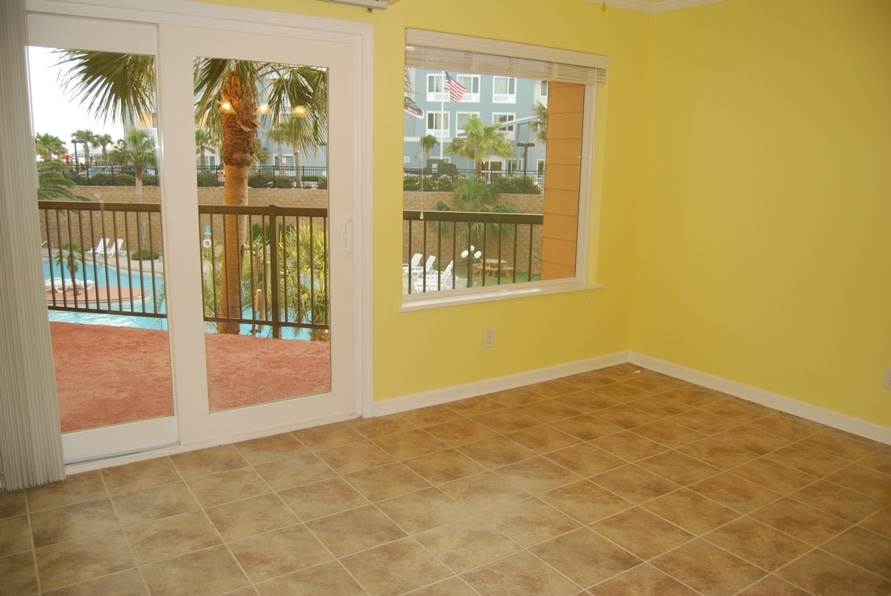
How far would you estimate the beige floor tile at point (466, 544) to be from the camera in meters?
2.31

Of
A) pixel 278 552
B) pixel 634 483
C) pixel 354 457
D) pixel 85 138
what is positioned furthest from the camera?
pixel 354 457

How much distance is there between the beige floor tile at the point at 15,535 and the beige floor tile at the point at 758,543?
8.20 feet

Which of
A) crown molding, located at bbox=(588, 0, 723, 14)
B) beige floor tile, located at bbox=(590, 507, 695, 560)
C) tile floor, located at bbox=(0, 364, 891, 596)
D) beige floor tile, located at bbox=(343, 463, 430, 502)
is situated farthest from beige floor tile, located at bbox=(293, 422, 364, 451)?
crown molding, located at bbox=(588, 0, 723, 14)

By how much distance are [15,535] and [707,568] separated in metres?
2.49

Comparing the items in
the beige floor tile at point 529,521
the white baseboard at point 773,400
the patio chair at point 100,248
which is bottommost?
the beige floor tile at point 529,521

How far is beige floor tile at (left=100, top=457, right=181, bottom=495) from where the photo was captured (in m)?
2.77

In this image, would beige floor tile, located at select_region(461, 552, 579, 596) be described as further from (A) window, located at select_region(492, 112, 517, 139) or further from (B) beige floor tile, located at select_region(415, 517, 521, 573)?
(A) window, located at select_region(492, 112, 517, 139)

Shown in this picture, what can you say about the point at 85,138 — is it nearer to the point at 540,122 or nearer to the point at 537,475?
the point at 537,475

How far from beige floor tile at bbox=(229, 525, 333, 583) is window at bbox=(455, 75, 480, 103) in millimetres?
2526

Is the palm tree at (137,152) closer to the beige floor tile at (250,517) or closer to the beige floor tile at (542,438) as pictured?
the beige floor tile at (250,517)

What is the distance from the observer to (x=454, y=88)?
3746 mm

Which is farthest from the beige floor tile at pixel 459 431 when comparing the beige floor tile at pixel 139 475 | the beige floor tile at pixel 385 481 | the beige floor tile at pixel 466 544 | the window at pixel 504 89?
the window at pixel 504 89

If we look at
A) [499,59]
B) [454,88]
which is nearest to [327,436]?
[454,88]

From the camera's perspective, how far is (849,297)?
3.49 m
